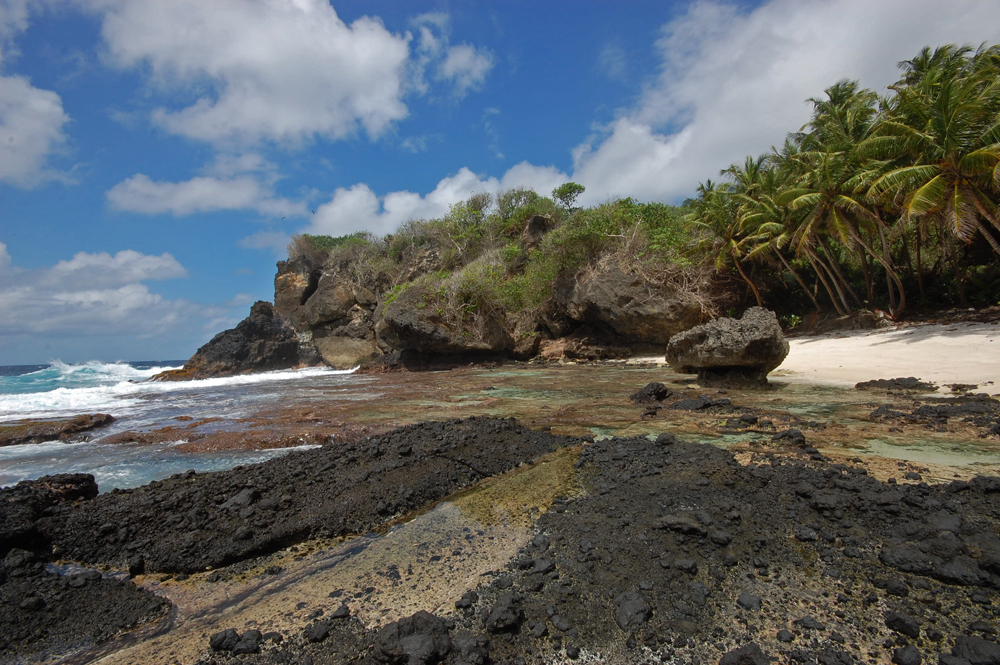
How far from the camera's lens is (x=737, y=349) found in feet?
34.8

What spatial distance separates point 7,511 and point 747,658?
19.2ft

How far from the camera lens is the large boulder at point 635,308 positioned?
70.3 ft

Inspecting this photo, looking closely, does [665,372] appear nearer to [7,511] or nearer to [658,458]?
[658,458]

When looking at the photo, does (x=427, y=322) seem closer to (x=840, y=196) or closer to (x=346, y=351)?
(x=346, y=351)

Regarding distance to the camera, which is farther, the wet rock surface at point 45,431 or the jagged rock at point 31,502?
the wet rock surface at point 45,431

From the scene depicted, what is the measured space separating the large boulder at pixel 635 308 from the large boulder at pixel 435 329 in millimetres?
4888

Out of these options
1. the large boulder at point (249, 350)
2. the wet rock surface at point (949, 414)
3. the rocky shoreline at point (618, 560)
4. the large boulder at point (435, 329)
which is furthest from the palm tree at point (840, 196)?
the large boulder at point (249, 350)

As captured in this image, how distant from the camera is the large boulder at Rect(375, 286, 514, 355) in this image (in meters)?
23.6

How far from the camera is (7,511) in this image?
3959mm

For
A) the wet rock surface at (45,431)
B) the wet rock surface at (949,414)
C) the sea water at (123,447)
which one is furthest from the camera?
the wet rock surface at (45,431)

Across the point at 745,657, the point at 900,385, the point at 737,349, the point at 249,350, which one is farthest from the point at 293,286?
the point at 745,657

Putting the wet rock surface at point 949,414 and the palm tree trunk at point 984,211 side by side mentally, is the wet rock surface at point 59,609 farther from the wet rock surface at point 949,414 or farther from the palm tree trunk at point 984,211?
the palm tree trunk at point 984,211

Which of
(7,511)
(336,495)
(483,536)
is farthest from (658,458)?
(7,511)

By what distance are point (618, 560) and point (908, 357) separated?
14.2 metres
